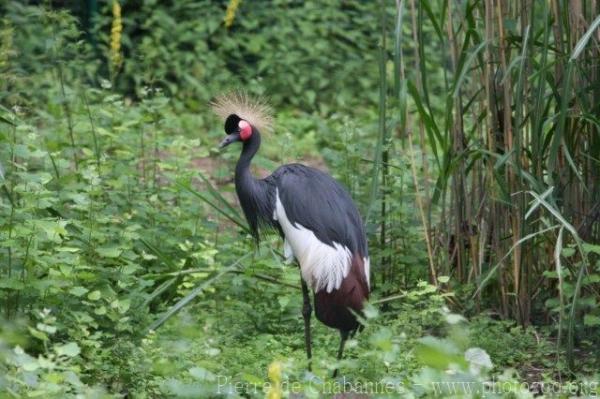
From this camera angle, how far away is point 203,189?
7.73 meters

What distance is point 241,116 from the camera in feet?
18.2

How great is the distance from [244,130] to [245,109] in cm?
15

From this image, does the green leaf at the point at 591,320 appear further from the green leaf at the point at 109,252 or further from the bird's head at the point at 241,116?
the green leaf at the point at 109,252

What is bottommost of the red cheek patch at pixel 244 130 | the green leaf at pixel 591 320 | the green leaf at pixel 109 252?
the green leaf at pixel 591 320

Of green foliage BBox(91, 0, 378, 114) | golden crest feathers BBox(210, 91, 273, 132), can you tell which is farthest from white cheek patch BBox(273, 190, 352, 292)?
green foliage BBox(91, 0, 378, 114)

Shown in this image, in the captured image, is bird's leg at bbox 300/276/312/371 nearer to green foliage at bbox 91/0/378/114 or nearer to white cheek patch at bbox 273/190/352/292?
white cheek patch at bbox 273/190/352/292

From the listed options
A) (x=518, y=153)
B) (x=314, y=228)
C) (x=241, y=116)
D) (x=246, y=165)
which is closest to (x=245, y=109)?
(x=241, y=116)

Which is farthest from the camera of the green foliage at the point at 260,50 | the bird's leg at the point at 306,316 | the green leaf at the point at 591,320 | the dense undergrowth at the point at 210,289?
the green foliage at the point at 260,50

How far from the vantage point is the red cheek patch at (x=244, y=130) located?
5488 mm

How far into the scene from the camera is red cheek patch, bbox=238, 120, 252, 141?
5488 millimetres

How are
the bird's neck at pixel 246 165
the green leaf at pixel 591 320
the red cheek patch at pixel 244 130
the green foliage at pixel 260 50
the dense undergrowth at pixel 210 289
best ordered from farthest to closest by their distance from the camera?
the green foliage at pixel 260 50, the red cheek patch at pixel 244 130, the bird's neck at pixel 246 165, the green leaf at pixel 591 320, the dense undergrowth at pixel 210 289

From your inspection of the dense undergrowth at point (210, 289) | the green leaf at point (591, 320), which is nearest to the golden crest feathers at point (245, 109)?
the dense undergrowth at point (210, 289)

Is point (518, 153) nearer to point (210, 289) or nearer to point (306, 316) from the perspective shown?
point (306, 316)

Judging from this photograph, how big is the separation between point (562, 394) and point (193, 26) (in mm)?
5963
